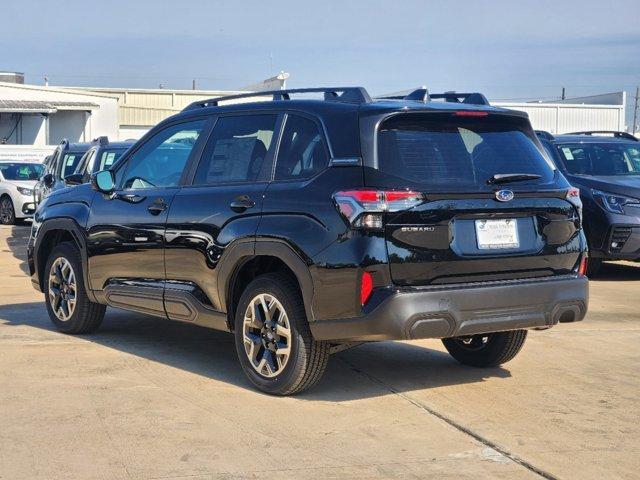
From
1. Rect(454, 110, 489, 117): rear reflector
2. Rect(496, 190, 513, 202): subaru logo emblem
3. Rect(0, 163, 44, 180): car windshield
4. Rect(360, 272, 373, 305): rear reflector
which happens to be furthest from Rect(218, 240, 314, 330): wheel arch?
Rect(0, 163, 44, 180): car windshield

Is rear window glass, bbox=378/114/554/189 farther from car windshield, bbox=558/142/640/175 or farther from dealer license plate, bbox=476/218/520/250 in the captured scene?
car windshield, bbox=558/142/640/175

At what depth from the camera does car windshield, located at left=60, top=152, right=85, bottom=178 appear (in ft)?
57.6

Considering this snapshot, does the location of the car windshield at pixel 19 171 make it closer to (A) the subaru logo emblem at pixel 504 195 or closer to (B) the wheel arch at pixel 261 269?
(B) the wheel arch at pixel 261 269

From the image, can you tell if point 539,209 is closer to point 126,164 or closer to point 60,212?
point 126,164

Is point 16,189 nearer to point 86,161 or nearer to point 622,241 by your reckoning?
point 86,161

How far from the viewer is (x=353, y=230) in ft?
19.4

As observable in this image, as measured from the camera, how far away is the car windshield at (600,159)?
1366cm

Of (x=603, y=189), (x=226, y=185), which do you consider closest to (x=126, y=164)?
(x=226, y=185)

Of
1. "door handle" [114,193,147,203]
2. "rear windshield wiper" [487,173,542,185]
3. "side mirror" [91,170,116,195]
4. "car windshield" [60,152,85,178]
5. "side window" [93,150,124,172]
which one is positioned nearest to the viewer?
"rear windshield wiper" [487,173,542,185]

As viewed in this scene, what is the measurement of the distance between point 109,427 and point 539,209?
2808 millimetres

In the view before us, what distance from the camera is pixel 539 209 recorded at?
21.1 ft

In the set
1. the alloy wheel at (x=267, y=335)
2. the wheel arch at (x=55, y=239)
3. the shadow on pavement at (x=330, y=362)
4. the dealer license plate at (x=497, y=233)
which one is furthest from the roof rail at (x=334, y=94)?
the shadow on pavement at (x=330, y=362)

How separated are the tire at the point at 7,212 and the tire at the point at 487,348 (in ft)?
65.4

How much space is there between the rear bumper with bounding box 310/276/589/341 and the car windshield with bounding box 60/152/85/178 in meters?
12.2
